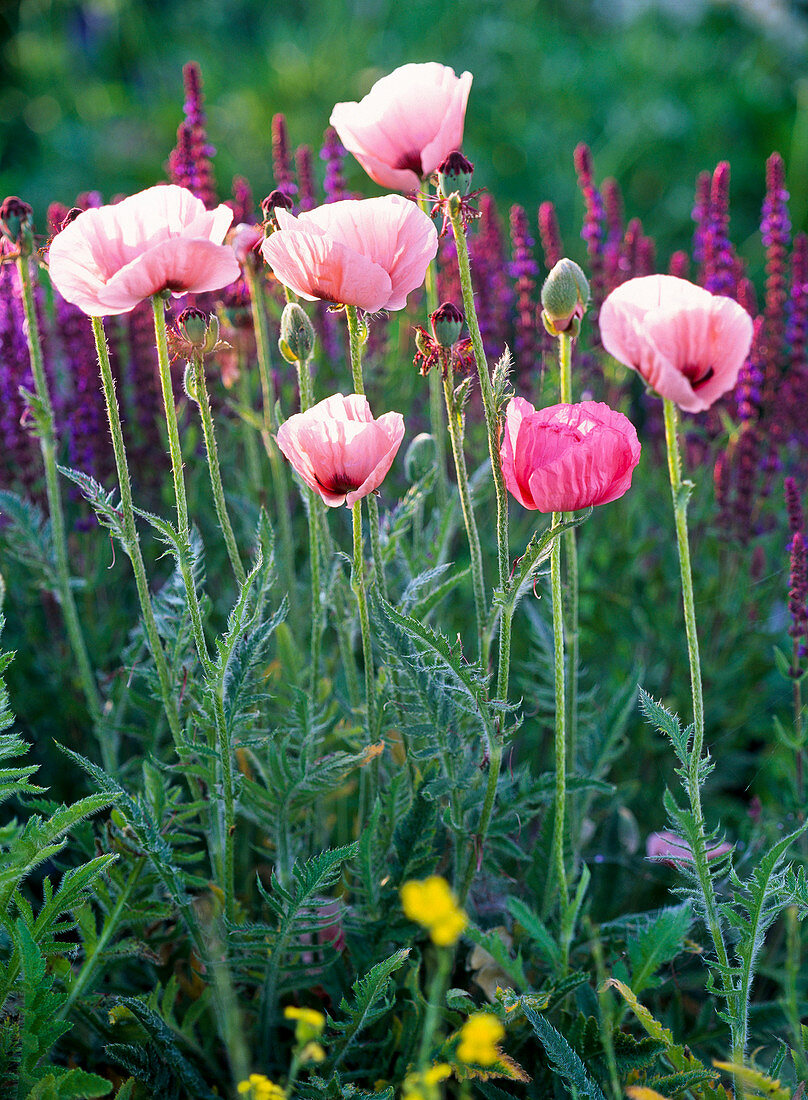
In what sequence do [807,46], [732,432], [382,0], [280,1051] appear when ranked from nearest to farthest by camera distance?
1. [280,1051]
2. [732,432]
3. [807,46]
4. [382,0]

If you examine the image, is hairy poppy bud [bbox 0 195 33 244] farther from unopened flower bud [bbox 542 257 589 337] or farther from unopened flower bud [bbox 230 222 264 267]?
unopened flower bud [bbox 542 257 589 337]

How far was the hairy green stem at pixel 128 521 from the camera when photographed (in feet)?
2.94

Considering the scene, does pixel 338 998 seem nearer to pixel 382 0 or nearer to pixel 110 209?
pixel 110 209

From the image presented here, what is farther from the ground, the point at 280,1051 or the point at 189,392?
the point at 189,392

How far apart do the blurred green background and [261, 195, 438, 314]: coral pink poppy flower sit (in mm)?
4011

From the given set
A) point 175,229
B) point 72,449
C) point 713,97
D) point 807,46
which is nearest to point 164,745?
point 72,449

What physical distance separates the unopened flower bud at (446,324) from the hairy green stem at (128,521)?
0.94 feet

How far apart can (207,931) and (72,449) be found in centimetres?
81

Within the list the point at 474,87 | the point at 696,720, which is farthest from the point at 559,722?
the point at 474,87

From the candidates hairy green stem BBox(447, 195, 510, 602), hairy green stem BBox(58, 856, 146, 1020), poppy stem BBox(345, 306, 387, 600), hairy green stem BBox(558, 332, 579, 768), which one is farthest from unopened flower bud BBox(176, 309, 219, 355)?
hairy green stem BBox(58, 856, 146, 1020)

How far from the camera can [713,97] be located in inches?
201

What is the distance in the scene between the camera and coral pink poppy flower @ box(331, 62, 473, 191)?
0.96 m

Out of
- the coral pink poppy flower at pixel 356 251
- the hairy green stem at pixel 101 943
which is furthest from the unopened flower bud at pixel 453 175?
the hairy green stem at pixel 101 943

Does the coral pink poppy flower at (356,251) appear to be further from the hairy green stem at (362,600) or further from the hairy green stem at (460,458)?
the hairy green stem at (362,600)
